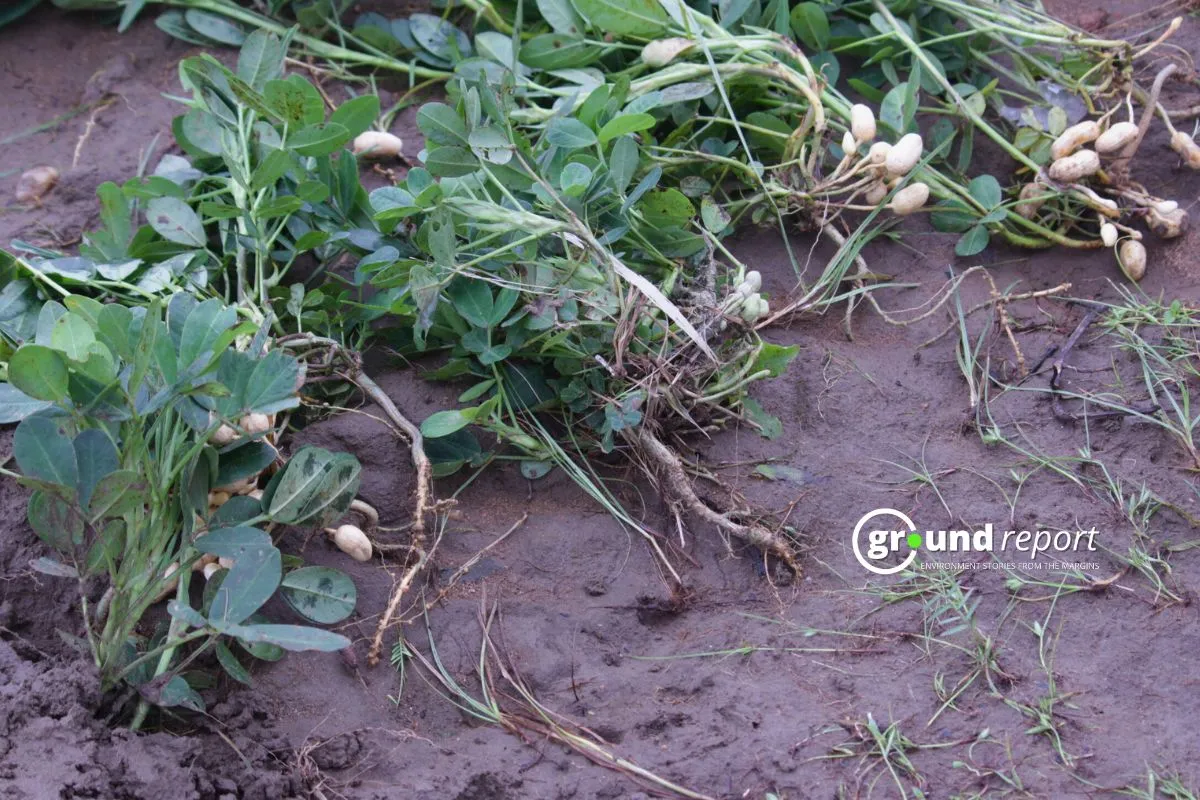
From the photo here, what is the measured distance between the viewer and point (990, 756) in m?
1.39

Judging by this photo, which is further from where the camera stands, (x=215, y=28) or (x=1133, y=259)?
(x=215, y=28)

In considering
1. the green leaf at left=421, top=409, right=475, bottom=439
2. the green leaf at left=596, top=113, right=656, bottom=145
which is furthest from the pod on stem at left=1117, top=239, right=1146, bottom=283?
the green leaf at left=421, top=409, right=475, bottom=439

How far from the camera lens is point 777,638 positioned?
1588 mm

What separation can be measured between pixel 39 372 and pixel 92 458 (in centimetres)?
12

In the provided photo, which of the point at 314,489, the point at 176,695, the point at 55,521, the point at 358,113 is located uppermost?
the point at 358,113

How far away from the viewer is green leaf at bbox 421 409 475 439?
1707 millimetres

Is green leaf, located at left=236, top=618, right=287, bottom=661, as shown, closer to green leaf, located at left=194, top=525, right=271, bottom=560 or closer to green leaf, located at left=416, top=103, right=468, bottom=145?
green leaf, located at left=194, top=525, right=271, bottom=560

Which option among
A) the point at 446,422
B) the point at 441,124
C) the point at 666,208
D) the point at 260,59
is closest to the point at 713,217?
the point at 666,208

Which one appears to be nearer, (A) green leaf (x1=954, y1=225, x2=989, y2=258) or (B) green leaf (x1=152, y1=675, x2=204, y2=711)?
(B) green leaf (x1=152, y1=675, x2=204, y2=711)

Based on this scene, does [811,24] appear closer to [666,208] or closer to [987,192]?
[987,192]

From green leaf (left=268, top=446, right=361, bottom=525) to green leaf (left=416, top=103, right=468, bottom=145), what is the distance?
1.90ft

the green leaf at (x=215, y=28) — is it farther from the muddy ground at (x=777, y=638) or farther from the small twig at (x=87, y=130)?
the muddy ground at (x=777, y=638)

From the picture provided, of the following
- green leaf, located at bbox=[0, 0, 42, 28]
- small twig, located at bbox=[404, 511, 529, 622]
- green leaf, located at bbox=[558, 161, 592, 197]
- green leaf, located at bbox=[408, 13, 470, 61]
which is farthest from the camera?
green leaf, located at bbox=[0, 0, 42, 28]

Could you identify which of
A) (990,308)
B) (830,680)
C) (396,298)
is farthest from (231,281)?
(990,308)
